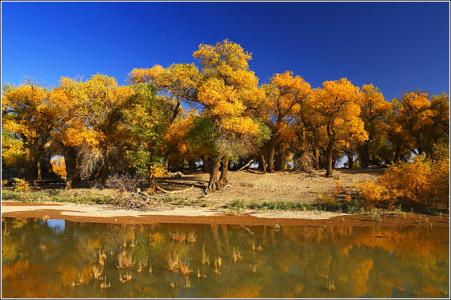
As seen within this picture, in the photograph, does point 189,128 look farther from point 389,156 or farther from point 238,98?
point 389,156

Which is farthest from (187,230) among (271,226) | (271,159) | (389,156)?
(389,156)

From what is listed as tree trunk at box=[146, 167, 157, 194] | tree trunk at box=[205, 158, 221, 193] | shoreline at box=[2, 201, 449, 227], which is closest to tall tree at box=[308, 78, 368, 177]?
tree trunk at box=[205, 158, 221, 193]

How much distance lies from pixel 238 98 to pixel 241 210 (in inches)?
492

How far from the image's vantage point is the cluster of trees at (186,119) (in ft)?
114

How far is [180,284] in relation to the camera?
450 inches

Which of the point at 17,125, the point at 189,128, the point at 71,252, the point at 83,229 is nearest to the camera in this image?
the point at 71,252

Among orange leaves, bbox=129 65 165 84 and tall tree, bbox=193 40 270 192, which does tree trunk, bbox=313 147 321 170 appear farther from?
orange leaves, bbox=129 65 165 84

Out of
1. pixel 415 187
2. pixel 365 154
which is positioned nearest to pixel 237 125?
pixel 415 187

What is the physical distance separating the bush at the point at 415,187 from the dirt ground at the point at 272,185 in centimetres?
511

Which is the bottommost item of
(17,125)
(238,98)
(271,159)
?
(271,159)

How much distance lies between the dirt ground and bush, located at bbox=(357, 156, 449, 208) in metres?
5.11

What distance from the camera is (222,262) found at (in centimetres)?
1394

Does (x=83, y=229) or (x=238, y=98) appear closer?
(x=83, y=229)

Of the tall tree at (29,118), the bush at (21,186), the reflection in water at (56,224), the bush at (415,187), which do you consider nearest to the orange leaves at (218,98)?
the bush at (415,187)
